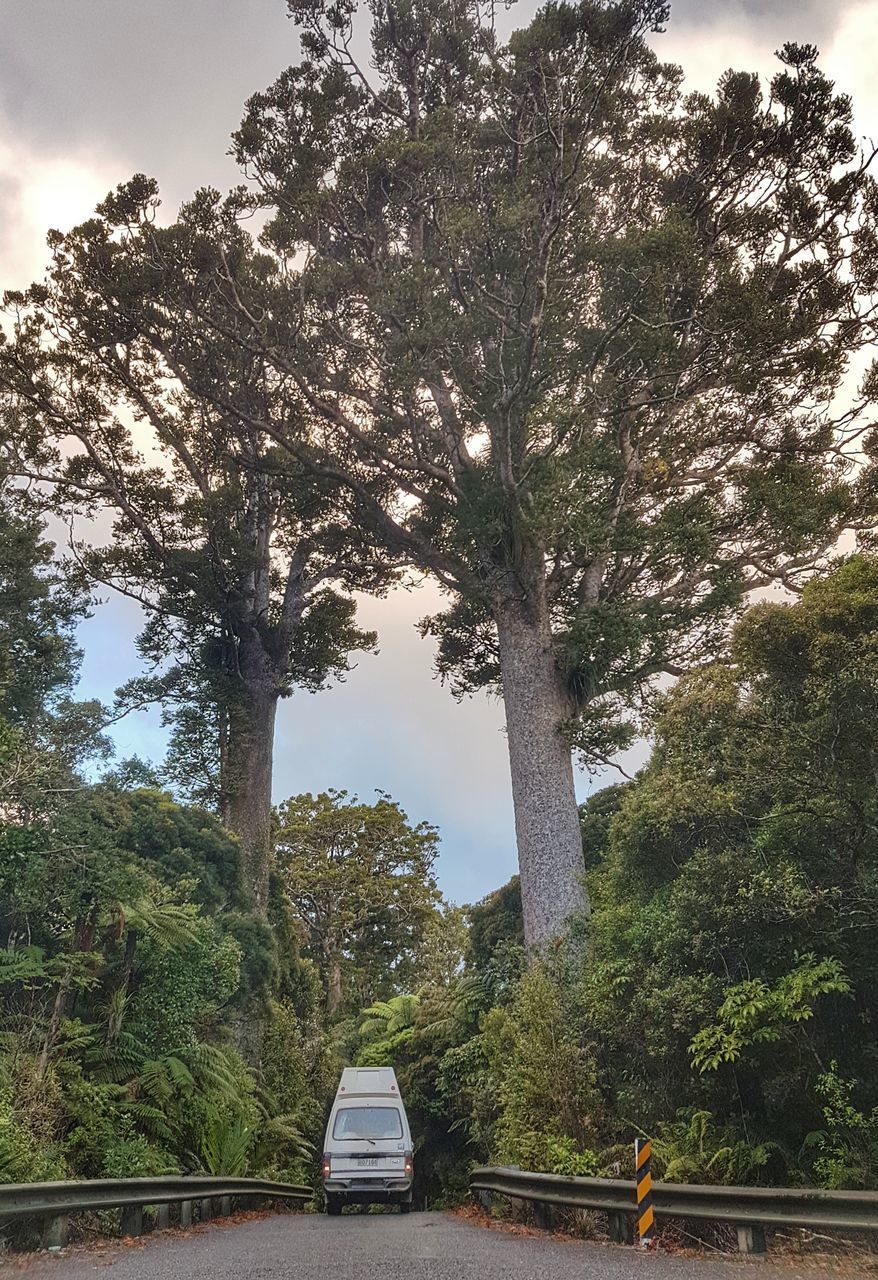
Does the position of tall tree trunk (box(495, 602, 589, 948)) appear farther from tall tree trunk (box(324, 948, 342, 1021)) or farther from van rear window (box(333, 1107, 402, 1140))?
tall tree trunk (box(324, 948, 342, 1021))

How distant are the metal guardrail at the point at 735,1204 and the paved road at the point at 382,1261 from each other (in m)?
0.29

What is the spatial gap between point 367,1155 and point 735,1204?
32.1 feet

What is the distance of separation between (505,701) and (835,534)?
6.74 meters

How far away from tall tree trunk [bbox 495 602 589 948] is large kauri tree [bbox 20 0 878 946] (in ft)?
0.16

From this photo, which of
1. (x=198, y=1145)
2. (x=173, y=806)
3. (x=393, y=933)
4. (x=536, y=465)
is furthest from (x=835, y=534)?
(x=393, y=933)

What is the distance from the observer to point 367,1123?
1537cm

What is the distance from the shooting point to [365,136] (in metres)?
17.5

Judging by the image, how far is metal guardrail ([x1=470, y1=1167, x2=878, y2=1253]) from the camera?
5.71 meters

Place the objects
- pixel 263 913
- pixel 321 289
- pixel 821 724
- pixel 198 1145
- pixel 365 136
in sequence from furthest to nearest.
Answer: pixel 263 913
pixel 365 136
pixel 321 289
pixel 198 1145
pixel 821 724

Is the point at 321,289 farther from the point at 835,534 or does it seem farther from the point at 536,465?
the point at 835,534

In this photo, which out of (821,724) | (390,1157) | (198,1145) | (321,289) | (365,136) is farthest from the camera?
(365,136)

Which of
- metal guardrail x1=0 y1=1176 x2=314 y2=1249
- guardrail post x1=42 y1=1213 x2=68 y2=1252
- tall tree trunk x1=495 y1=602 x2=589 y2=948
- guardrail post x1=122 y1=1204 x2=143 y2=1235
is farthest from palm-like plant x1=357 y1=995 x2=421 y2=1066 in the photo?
guardrail post x1=42 y1=1213 x2=68 y2=1252

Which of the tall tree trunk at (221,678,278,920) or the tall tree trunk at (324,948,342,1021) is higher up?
the tall tree trunk at (221,678,278,920)

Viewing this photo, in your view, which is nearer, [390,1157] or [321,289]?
[390,1157]
